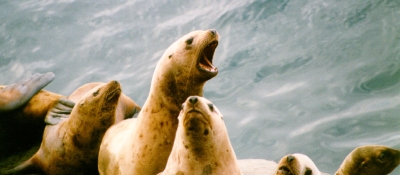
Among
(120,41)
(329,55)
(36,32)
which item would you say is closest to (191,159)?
(329,55)

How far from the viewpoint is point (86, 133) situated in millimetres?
4520

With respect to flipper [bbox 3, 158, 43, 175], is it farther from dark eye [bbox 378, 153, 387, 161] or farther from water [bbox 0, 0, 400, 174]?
water [bbox 0, 0, 400, 174]

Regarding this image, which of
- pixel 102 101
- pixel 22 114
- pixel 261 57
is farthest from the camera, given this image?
pixel 261 57

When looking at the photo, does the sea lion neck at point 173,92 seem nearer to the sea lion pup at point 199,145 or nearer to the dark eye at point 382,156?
the sea lion pup at point 199,145

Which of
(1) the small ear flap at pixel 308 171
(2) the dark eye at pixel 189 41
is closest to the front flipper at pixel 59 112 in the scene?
(2) the dark eye at pixel 189 41

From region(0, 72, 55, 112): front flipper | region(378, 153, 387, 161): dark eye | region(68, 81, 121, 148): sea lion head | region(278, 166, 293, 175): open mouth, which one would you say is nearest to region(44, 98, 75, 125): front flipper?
region(0, 72, 55, 112): front flipper

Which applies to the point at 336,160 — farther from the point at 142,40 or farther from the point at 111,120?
the point at 111,120

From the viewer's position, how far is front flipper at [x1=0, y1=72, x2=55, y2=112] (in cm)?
549

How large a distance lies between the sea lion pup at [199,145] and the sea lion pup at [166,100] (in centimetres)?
57

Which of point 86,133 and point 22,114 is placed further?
point 22,114

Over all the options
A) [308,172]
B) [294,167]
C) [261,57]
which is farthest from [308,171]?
[261,57]

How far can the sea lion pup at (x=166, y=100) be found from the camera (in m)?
3.55

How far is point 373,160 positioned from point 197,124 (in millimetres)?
2268

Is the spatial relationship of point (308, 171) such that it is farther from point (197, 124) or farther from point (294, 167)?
point (197, 124)
